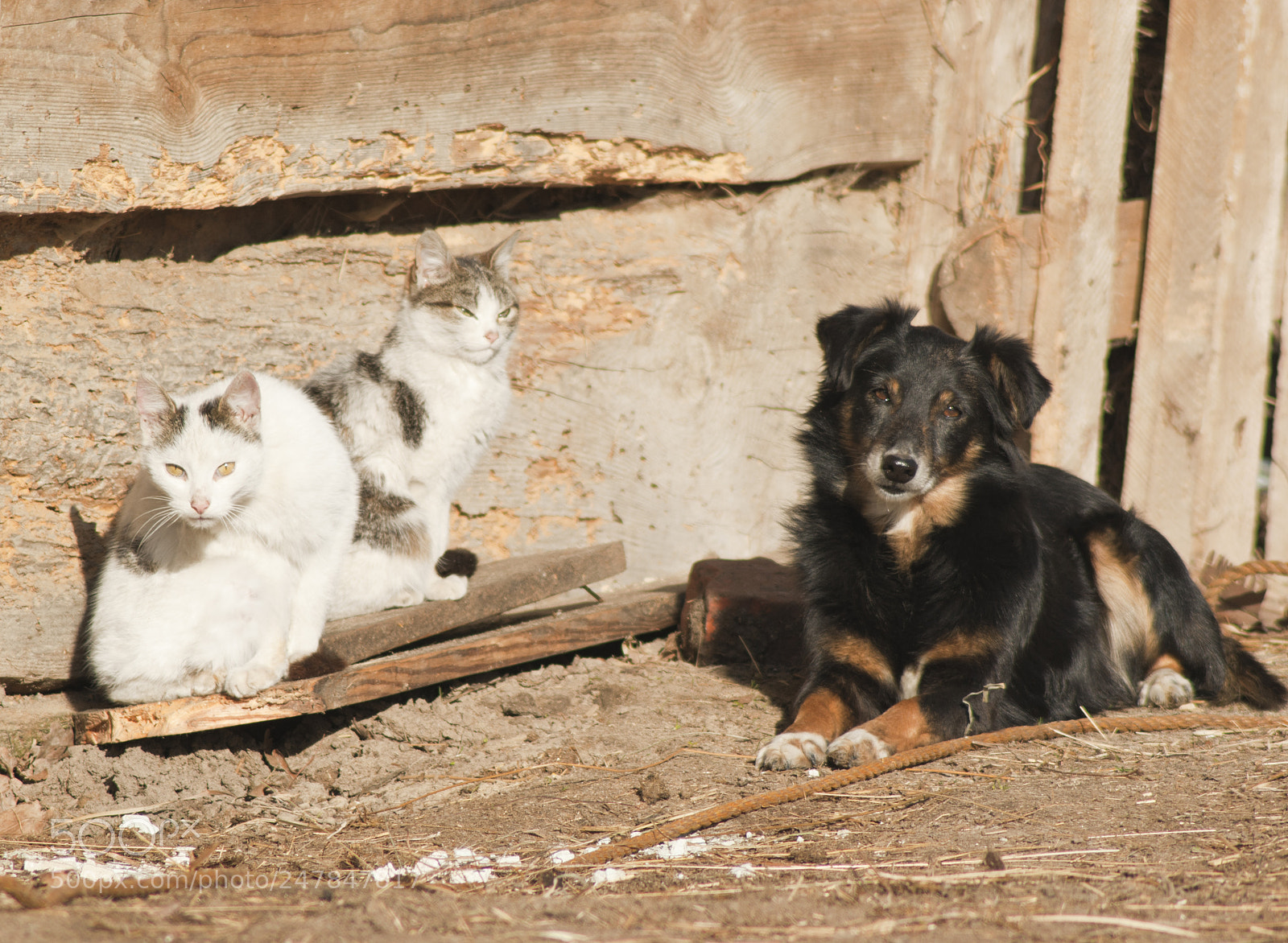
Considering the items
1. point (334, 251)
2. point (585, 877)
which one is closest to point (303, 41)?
point (334, 251)

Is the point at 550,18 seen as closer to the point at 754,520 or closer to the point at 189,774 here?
the point at 754,520

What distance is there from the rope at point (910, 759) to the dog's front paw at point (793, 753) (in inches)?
4.5

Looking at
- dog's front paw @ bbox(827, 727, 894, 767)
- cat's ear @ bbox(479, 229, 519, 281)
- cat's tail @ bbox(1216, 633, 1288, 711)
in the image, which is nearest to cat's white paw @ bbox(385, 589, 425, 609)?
cat's ear @ bbox(479, 229, 519, 281)

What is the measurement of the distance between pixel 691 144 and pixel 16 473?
3075 millimetres

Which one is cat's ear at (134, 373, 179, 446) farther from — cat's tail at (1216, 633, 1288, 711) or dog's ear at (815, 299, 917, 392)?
cat's tail at (1216, 633, 1288, 711)

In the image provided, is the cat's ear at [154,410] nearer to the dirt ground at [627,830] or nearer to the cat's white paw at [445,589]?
the dirt ground at [627,830]

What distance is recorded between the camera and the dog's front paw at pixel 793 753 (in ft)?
10.7

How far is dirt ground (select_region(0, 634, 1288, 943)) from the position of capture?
2098 millimetres

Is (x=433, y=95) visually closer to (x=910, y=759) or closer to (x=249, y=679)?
(x=249, y=679)

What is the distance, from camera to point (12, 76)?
134 inches

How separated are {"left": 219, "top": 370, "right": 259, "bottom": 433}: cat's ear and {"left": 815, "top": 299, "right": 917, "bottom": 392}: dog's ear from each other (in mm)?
1927

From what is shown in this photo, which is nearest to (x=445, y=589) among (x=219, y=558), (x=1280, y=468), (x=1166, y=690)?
(x=219, y=558)

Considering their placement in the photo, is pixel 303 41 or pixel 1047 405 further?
pixel 1047 405

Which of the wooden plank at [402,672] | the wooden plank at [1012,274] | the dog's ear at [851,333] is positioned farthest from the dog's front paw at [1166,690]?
the wooden plank at [402,672]
